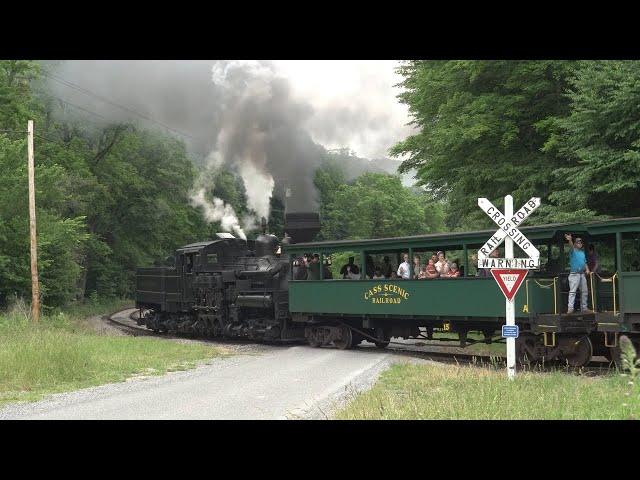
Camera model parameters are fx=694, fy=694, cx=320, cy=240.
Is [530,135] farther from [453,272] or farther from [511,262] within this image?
[511,262]

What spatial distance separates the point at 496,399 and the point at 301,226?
48.9 feet

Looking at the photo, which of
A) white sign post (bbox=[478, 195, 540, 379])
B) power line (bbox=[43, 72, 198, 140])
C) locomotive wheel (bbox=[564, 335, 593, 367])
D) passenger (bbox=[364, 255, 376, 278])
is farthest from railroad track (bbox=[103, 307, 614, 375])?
power line (bbox=[43, 72, 198, 140])

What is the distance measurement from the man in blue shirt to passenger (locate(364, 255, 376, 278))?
5654 mm

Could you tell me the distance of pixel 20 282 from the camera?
2620 centimetres

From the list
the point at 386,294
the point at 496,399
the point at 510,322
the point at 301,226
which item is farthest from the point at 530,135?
the point at 496,399

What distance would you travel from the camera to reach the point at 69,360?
13758 mm

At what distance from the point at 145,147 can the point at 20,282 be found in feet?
70.5

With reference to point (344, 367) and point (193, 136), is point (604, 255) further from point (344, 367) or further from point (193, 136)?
point (193, 136)

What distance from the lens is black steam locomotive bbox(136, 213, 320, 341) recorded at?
21.6m

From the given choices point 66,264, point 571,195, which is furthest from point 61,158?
point 571,195

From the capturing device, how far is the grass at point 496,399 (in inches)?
298

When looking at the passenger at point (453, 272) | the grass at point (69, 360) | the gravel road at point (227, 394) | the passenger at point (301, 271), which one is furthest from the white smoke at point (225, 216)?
the gravel road at point (227, 394)

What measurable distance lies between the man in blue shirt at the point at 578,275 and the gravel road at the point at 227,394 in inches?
166

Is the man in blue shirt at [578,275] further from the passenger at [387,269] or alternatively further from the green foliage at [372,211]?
the green foliage at [372,211]
